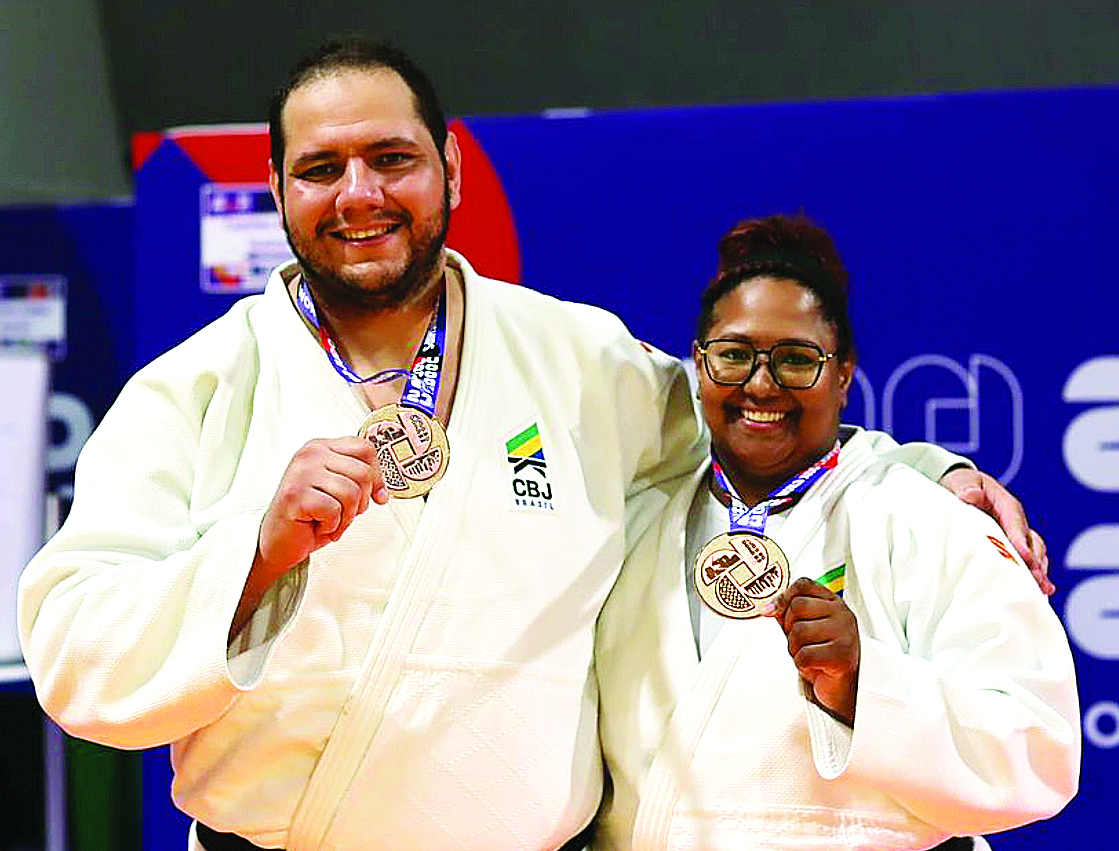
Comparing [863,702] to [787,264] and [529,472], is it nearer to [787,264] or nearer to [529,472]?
[529,472]

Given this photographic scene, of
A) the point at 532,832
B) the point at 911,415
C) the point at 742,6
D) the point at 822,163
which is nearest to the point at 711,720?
the point at 532,832

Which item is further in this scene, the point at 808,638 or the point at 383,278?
the point at 383,278

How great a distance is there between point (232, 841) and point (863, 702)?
848 mm

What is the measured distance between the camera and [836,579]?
2.10 meters

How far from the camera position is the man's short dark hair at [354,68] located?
2.09 meters

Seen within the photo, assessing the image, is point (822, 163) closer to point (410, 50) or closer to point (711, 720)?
point (711, 720)

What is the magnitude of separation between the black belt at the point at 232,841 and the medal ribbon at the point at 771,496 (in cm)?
48

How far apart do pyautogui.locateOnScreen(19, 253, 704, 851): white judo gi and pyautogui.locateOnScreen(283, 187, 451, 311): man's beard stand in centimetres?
7

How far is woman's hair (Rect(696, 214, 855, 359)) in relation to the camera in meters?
2.19

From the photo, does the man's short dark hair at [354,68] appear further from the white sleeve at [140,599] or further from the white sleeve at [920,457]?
the white sleeve at [920,457]

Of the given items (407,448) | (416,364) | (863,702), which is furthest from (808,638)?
(416,364)

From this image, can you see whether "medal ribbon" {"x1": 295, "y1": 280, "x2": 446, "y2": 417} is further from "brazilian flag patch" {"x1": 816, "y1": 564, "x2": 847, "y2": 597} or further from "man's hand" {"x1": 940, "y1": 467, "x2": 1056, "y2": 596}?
"man's hand" {"x1": 940, "y1": 467, "x2": 1056, "y2": 596}

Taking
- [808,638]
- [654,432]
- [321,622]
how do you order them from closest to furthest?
[808,638], [321,622], [654,432]

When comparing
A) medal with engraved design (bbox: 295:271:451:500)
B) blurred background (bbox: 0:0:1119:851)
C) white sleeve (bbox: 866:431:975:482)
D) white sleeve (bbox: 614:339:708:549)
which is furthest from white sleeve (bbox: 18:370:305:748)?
blurred background (bbox: 0:0:1119:851)
